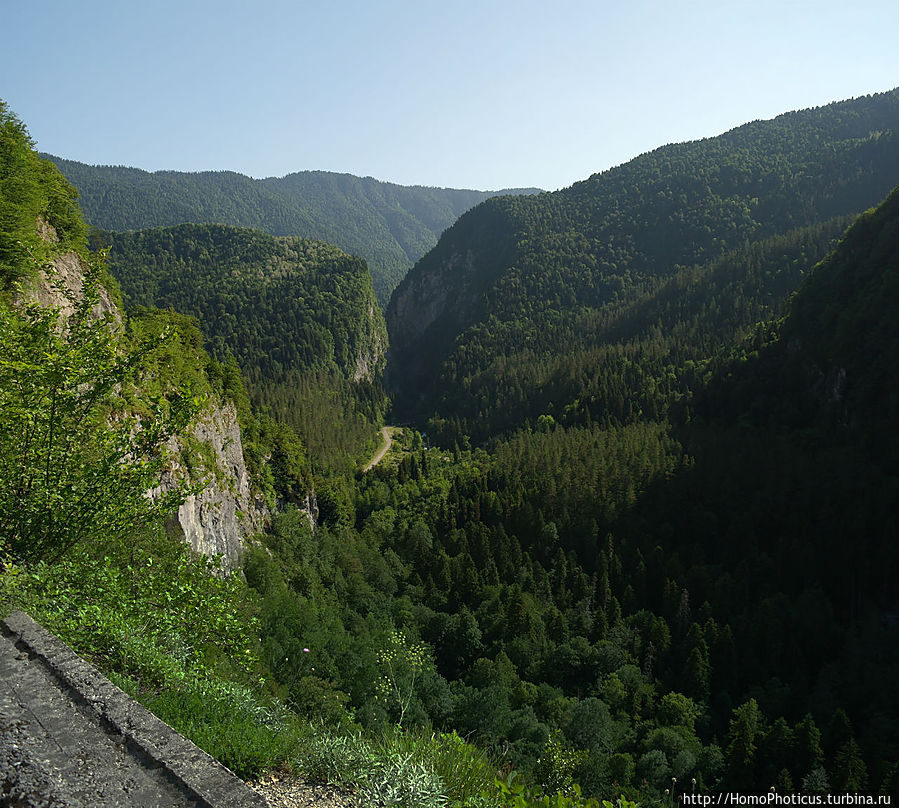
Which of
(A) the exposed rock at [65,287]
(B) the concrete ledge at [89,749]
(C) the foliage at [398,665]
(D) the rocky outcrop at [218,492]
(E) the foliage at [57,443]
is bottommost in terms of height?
(C) the foliage at [398,665]

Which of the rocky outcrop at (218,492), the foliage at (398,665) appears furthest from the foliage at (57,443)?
the foliage at (398,665)

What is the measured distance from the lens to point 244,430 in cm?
6134

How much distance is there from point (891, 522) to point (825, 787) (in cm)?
3963

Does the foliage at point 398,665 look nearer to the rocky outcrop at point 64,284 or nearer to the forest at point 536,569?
the forest at point 536,569

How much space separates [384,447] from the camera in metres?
148

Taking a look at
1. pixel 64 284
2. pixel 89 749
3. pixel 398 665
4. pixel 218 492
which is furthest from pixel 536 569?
pixel 89 749

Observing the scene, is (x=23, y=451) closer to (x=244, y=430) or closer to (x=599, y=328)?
(x=244, y=430)

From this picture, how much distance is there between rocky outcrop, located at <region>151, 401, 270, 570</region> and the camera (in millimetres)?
35062

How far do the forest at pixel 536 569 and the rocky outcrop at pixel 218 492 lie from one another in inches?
112

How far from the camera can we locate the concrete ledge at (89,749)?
4836 millimetres

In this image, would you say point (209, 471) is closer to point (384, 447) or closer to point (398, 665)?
point (398, 665)

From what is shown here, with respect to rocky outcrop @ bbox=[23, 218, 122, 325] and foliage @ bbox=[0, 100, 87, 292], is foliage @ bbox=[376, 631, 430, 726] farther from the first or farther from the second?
foliage @ bbox=[0, 100, 87, 292]

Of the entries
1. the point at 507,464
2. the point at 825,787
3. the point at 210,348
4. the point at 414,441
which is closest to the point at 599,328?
the point at 414,441

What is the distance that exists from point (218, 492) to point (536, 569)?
39.0m
